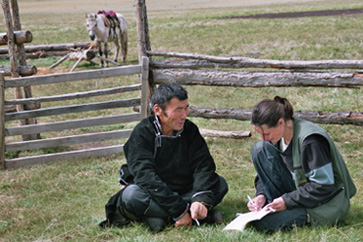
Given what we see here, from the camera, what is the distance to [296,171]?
3.71 m

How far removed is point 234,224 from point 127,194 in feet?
3.07

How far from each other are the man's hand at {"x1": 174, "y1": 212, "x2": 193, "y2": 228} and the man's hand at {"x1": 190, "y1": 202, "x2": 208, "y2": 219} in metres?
0.04

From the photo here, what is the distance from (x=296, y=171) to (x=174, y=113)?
3.61ft

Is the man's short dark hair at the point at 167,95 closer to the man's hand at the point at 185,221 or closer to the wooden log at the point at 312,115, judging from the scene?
the man's hand at the point at 185,221

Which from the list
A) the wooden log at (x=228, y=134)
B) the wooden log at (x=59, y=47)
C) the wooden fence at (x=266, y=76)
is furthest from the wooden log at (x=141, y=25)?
the wooden log at (x=59, y=47)

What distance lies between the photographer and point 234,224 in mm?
3791

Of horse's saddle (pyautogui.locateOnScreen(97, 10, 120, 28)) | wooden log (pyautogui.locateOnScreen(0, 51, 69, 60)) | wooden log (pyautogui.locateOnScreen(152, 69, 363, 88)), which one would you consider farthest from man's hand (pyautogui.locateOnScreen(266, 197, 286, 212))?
wooden log (pyautogui.locateOnScreen(0, 51, 69, 60))

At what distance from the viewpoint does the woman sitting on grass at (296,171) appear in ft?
11.7

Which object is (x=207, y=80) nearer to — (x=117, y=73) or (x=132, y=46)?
(x=117, y=73)

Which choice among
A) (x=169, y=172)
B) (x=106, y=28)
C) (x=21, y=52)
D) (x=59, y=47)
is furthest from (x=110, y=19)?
(x=169, y=172)

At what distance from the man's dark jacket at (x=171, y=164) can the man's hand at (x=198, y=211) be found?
61mm

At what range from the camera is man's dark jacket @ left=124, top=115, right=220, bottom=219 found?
3939mm

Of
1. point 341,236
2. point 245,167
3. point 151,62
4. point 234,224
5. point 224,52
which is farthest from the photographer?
point 224,52

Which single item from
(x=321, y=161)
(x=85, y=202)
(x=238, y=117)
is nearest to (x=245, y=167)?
(x=238, y=117)
